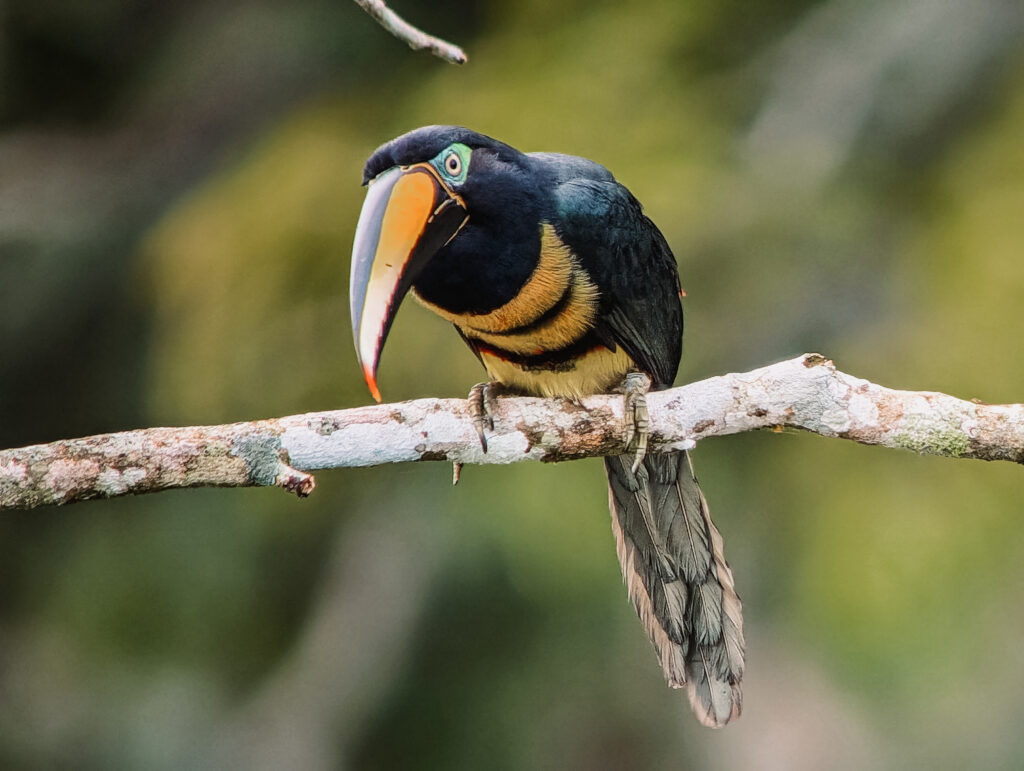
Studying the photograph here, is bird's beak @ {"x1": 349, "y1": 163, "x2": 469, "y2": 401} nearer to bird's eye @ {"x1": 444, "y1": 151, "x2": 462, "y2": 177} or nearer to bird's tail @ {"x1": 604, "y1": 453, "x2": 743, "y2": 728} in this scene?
bird's eye @ {"x1": 444, "y1": 151, "x2": 462, "y2": 177}

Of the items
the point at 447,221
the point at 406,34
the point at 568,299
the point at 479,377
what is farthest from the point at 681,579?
the point at 479,377

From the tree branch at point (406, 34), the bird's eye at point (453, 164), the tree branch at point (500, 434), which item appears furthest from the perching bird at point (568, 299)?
the tree branch at point (406, 34)

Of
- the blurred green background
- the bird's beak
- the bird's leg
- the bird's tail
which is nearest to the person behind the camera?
the bird's beak

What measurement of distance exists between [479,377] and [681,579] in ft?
6.50

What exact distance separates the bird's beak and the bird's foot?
0.31 metres

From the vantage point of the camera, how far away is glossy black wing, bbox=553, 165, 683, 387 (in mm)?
3238

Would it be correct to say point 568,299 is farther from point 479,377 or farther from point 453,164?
point 479,377

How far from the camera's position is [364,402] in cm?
550

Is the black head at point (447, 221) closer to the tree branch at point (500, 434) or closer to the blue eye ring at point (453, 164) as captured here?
the blue eye ring at point (453, 164)

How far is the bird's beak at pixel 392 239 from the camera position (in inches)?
104

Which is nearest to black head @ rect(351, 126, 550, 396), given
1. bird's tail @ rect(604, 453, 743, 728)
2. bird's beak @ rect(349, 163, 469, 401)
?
bird's beak @ rect(349, 163, 469, 401)

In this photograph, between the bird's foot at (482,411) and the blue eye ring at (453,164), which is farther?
the blue eye ring at (453,164)

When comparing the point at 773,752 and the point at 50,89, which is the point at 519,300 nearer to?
the point at 773,752

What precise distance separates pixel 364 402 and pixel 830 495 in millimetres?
2045
